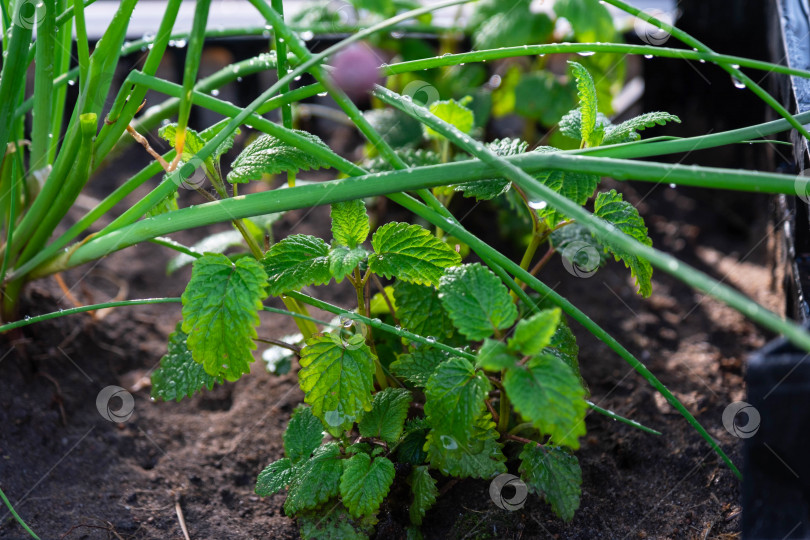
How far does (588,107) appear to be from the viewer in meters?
0.90

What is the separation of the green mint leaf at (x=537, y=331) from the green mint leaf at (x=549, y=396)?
0.02 m

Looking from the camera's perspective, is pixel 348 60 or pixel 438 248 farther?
pixel 348 60

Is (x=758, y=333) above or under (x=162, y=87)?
under

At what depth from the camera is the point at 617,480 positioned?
1.02m

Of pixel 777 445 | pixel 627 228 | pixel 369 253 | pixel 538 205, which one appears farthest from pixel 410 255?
pixel 777 445

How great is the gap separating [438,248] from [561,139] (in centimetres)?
94

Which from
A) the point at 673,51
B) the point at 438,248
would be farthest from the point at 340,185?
the point at 673,51

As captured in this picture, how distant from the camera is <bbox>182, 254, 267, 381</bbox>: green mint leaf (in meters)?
0.78

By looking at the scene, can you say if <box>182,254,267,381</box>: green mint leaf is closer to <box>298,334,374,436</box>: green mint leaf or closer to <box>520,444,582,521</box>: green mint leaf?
<box>298,334,374,436</box>: green mint leaf

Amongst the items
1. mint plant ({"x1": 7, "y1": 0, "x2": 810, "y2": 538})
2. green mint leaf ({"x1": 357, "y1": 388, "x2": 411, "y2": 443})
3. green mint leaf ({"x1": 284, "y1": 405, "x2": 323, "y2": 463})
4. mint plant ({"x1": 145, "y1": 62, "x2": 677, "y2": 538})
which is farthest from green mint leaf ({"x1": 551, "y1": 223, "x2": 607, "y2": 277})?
green mint leaf ({"x1": 284, "y1": 405, "x2": 323, "y2": 463})

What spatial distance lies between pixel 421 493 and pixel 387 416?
4.1 inches

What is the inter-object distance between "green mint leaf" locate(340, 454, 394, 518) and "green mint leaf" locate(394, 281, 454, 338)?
7.0 inches

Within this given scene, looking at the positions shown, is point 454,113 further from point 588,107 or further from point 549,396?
point 549,396

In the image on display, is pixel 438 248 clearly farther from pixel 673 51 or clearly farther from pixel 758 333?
→ pixel 758 333
